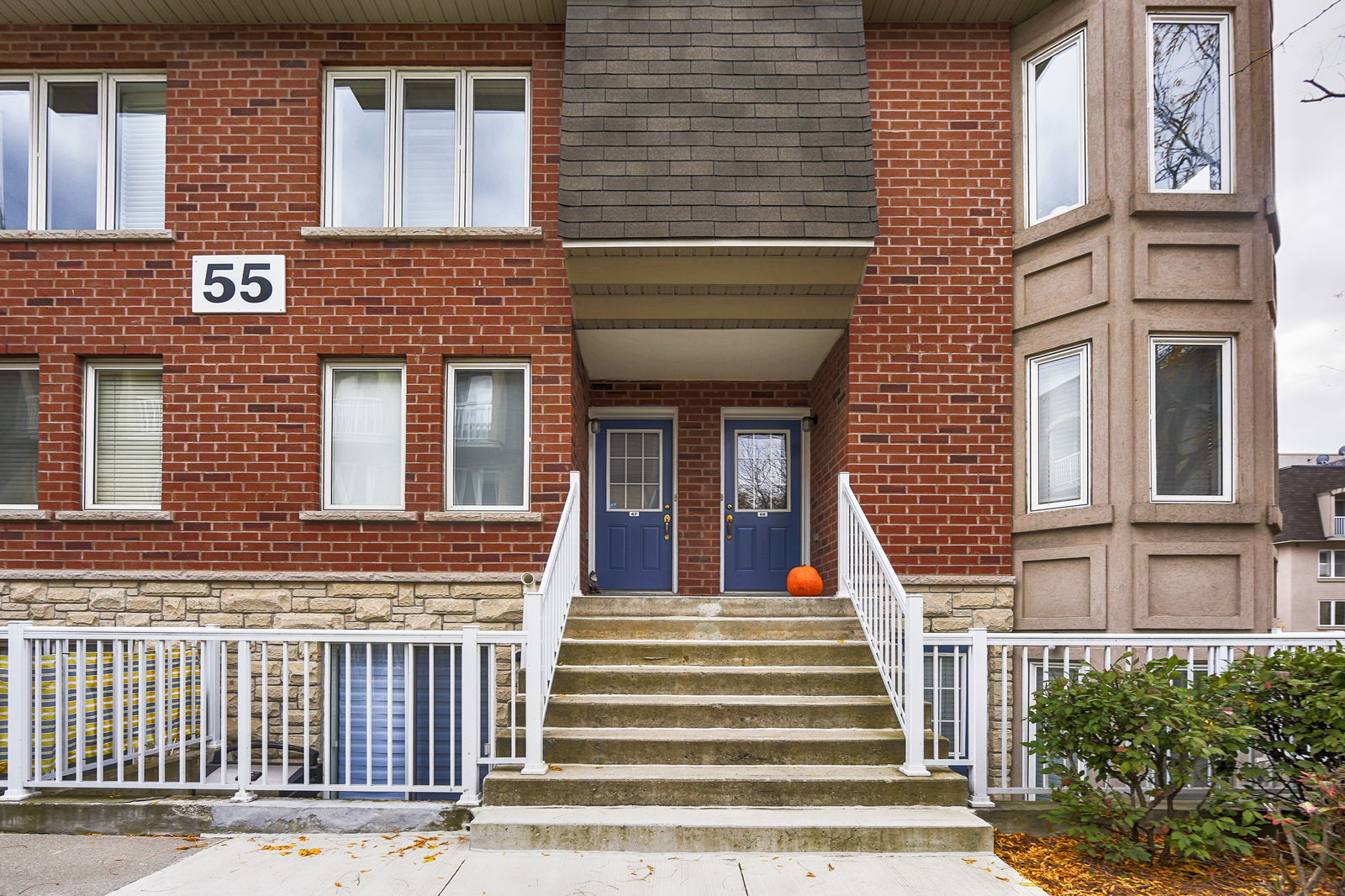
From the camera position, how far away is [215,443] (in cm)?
786

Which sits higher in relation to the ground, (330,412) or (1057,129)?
(1057,129)

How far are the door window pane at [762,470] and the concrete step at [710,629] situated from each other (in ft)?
9.06

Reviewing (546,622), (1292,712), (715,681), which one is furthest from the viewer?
(715,681)

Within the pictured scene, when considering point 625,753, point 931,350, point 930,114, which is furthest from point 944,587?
point 930,114

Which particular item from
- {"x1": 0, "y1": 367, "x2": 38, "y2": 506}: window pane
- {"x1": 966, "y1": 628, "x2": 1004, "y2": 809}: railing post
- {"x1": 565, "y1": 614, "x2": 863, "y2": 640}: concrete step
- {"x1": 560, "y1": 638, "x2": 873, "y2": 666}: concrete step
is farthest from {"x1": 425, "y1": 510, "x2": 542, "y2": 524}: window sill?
{"x1": 966, "y1": 628, "x2": 1004, "y2": 809}: railing post

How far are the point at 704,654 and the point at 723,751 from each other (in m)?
0.94

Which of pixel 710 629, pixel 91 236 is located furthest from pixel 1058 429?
pixel 91 236

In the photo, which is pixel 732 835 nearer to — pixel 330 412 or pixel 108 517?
pixel 330 412

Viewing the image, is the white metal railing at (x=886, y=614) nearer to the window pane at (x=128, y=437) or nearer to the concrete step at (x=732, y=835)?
the concrete step at (x=732, y=835)

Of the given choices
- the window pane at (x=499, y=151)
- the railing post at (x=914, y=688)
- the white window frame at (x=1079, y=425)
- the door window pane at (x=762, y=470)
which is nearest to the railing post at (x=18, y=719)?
the window pane at (x=499, y=151)

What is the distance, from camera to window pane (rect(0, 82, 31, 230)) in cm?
816

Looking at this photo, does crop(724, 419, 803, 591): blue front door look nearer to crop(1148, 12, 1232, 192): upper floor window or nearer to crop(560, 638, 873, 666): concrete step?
crop(560, 638, 873, 666): concrete step

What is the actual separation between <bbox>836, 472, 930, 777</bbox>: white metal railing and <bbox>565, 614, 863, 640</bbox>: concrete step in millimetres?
257

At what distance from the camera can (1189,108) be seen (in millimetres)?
7402
